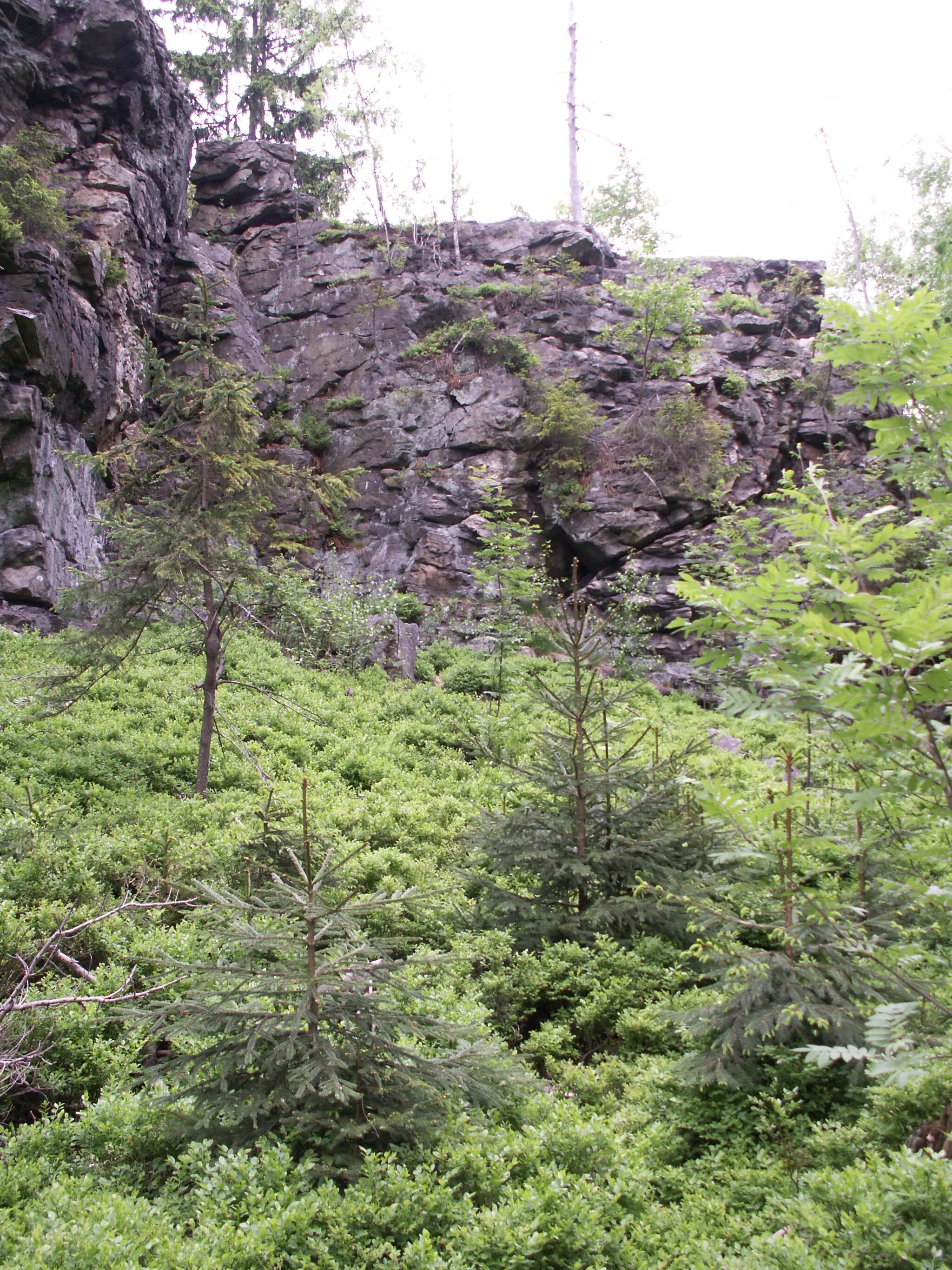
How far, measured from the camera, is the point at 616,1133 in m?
3.45

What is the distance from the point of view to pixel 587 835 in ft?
17.7

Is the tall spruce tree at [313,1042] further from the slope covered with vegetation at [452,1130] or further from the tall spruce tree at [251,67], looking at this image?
the tall spruce tree at [251,67]

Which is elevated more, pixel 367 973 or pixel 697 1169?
pixel 367 973

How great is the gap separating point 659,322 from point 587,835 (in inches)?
705

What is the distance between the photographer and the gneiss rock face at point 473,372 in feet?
60.1

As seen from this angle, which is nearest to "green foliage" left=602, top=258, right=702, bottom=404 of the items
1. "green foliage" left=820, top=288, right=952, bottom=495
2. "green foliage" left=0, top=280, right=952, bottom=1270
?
"green foliage" left=0, top=280, right=952, bottom=1270

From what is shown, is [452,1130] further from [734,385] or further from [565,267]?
[565,267]

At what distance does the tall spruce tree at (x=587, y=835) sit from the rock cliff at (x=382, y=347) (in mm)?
11494

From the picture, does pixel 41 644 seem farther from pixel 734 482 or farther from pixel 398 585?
pixel 734 482

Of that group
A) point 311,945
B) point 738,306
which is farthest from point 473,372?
point 311,945

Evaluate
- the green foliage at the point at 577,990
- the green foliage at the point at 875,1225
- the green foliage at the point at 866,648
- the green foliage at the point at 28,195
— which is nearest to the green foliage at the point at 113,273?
the green foliage at the point at 28,195

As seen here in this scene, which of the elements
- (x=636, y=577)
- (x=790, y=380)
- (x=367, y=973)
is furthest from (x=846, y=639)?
(x=790, y=380)

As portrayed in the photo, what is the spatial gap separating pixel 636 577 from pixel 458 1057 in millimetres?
15012

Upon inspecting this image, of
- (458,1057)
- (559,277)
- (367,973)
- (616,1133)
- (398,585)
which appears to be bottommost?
(616,1133)
